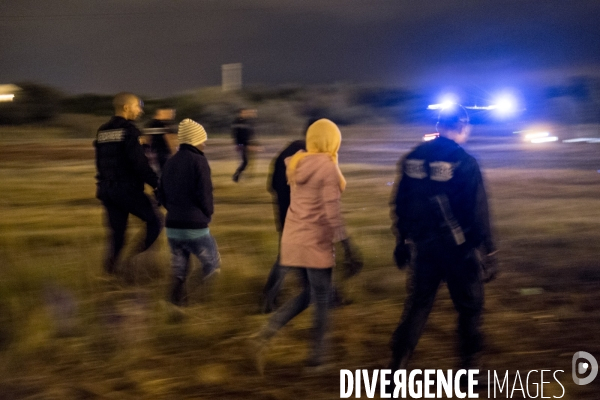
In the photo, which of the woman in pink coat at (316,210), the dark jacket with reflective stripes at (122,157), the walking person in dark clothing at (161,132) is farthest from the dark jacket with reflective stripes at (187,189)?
the walking person in dark clothing at (161,132)

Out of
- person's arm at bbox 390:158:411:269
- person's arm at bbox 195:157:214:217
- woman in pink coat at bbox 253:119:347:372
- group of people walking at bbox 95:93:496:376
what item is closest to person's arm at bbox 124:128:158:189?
group of people walking at bbox 95:93:496:376

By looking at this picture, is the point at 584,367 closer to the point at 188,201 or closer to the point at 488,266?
the point at 488,266

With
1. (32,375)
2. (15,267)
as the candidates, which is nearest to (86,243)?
(15,267)

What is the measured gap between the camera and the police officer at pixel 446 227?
151 inches

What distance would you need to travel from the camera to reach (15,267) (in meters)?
6.39

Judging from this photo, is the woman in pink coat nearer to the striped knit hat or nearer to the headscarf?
the headscarf

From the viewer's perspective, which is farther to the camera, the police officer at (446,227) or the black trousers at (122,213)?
the black trousers at (122,213)

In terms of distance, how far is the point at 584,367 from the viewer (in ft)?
14.7

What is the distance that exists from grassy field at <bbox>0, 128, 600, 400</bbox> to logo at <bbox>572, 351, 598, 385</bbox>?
0.05m

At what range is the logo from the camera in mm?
4297

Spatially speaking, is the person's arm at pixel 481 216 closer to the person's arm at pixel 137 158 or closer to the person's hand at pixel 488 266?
the person's hand at pixel 488 266

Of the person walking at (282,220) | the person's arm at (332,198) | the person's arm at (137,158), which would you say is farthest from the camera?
the person's arm at (137,158)

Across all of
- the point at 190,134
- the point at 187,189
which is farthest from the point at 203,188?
the point at 190,134

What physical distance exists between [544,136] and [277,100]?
36.8 metres
